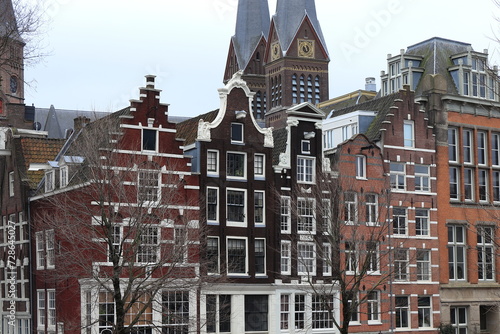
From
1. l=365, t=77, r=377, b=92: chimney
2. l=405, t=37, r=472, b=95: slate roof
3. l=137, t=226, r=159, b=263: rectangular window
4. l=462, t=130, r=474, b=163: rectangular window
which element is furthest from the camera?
l=365, t=77, r=377, b=92: chimney

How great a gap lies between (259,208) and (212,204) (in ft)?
9.72

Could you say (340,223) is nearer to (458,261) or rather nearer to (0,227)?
(458,261)

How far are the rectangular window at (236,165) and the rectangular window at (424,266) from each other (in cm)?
1299

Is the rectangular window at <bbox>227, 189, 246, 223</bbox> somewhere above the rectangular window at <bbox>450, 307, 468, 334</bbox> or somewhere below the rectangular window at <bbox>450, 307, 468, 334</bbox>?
above

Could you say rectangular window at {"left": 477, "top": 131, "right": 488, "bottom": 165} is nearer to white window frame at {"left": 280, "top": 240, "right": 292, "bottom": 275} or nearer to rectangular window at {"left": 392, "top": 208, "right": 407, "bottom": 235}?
rectangular window at {"left": 392, "top": 208, "right": 407, "bottom": 235}

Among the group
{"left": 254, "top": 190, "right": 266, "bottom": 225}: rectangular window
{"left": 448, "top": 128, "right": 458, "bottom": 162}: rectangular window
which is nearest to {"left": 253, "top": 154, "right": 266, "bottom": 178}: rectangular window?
{"left": 254, "top": 190, "right": 266, "bottom": 225}: rectangular window

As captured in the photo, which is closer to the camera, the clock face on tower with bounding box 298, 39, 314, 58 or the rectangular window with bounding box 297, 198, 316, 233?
the rectangular window with bounding box 297, 198, 316, 233

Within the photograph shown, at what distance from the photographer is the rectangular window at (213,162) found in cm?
4784

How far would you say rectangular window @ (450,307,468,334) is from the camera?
56.6 meters

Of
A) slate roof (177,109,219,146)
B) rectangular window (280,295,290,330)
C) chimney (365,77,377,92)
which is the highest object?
chimney (365,77,377,92)

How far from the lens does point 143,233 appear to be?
39.8m

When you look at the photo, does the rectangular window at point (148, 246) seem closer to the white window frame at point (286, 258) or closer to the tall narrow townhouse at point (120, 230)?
the tall narrow townhouse at point (120, 230)

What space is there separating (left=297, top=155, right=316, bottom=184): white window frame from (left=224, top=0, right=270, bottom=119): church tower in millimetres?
87268

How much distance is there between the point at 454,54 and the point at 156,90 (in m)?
23.8
